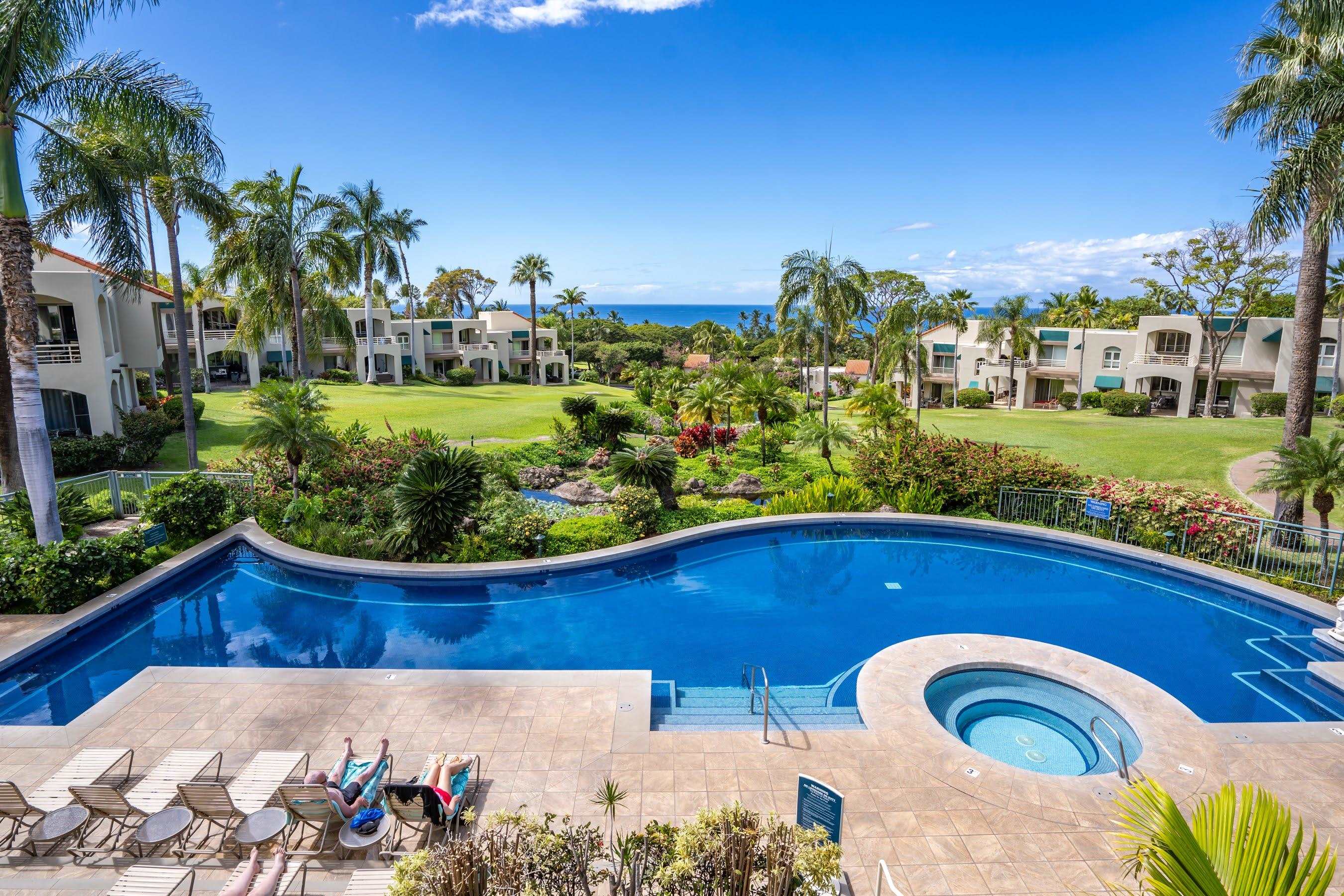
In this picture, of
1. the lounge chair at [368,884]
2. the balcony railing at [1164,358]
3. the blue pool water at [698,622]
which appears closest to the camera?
the lounge chair at [368,884]

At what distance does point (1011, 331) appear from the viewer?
49.6 m

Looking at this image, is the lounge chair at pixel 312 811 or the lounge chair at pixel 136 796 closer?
the lounge chair at pixel 312 811

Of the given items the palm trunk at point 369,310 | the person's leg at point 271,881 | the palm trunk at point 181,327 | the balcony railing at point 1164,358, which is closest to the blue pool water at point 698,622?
the person's leg at point 271,881

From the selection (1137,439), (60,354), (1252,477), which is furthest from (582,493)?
(1137,439)

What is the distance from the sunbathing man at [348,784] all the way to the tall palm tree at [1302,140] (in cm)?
1878

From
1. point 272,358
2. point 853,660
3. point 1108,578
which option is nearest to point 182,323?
point 853,660

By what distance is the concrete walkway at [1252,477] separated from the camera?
2025 centimetres

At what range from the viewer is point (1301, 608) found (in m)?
13.4

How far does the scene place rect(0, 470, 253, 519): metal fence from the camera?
1728 cm

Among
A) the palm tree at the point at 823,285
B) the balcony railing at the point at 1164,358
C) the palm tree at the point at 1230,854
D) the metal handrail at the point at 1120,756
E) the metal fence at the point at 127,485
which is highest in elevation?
the palm tree at the point at 823,285

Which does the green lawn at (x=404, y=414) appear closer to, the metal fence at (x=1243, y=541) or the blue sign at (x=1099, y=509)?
the blue sign at (x=1099, y=509)

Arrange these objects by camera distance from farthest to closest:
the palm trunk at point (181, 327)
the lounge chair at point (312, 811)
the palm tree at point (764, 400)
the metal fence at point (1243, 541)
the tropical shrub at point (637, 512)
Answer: the palm tree at point (764, 400) → the palm trunk at point (181, 327) → the tropical shrub at point (637, 512) → the metal fence at point (1243, 541) → the lounge chair at point (312, 811)

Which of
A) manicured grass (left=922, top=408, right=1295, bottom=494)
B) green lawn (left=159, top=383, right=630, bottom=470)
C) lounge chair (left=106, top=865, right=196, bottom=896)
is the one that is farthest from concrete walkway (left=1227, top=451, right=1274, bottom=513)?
green lawn (left=159, top=383, right=630, bottom=470)

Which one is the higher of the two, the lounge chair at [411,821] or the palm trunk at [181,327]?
the palm trunk at [181,327]
